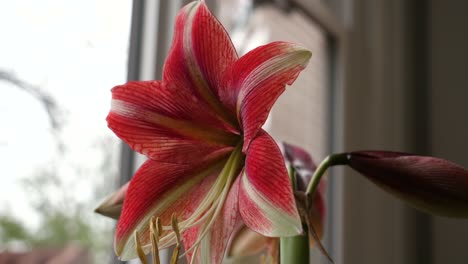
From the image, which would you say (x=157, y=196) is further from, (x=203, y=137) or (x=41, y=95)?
(x=41, y=95)

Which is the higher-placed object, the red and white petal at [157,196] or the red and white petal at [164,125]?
the red and white petal at [164,125]

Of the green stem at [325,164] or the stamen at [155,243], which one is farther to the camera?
the green stem at [325,164]

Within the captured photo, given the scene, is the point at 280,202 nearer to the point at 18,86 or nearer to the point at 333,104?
the point at 18,86

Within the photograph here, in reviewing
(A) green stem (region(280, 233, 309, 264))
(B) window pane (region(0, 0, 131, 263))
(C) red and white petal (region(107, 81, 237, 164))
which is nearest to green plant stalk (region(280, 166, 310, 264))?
(A) green stem (region(280, 233, 309, 264))

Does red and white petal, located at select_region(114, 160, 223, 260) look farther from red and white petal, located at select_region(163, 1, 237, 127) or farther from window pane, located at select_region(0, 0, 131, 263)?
window pane, located at select_region(0, 0, 131, 263)

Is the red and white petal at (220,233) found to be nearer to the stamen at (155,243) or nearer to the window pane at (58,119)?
the stamen at (155,243)

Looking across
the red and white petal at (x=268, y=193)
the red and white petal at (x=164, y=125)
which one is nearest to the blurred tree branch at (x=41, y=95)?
the red and white petal at (x=164, y=125)
